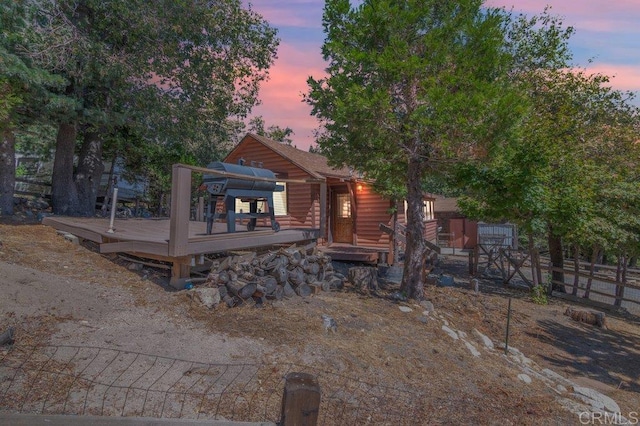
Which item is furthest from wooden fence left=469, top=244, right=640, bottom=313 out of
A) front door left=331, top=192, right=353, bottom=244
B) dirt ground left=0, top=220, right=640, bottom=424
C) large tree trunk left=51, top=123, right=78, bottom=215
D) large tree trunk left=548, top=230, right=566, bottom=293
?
large tree trunk left=51, top=123, right=78, bottom=215

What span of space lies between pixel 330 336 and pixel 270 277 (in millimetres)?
1819

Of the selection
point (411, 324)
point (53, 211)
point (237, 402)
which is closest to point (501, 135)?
point (411, 324)

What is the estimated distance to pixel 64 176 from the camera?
497 inches

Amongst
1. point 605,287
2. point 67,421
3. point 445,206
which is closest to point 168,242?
point 67,421

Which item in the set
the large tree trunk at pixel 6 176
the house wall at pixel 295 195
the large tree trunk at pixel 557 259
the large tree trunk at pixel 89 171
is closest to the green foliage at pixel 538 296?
the large tree trunk at pixel 557 259

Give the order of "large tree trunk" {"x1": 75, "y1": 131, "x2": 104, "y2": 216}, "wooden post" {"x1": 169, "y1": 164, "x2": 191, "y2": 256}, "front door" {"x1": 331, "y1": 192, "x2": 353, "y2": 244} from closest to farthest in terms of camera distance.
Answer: "wooden post" {"x1": 169, "y1": 164, "x2": 191, "y2": 256}, "large tree trunk" {"x1": 75, "y1": 131, "x2": 104, "y2": 216}, "front door" {"x1": 331, "y1": 192, "x2": 353, "y2": 244}

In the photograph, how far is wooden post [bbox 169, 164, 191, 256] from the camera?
5762 millimetres

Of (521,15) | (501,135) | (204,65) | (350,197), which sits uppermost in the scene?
(521,15)

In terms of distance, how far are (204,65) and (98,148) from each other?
195 inches

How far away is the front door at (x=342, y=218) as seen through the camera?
633 inches

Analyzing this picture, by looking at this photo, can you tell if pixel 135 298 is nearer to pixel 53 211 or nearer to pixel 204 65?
pixel 53 211

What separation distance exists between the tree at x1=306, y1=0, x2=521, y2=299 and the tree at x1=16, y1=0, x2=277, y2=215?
5892 mm

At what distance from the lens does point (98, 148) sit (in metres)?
14.0

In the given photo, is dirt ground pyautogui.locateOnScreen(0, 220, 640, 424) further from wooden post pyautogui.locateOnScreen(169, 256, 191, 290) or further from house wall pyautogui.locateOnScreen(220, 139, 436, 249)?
A: house wall pyautogui.locateOnScreen(220, 139, 436, 249)
